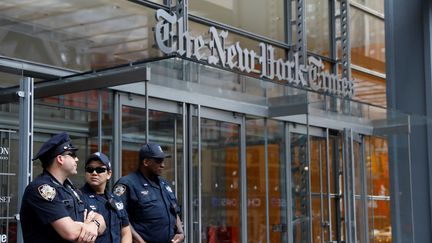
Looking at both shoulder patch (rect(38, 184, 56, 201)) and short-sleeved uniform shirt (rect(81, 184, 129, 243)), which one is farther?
short-sleeved uniform shirt (rect(81, 184, 129, 243))

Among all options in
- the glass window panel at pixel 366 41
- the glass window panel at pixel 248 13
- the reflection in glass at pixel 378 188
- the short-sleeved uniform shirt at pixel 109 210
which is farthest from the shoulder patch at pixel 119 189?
the glass window panel at pixel 366 41

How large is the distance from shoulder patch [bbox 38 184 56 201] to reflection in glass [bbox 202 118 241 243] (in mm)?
5981

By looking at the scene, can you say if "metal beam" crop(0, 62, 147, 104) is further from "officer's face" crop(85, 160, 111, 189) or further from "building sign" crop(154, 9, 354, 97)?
"officer's face" crop(85, 160, 111, 189)

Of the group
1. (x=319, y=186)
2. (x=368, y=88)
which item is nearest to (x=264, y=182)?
(x=319, y=186)

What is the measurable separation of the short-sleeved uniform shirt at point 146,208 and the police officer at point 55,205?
1.79m

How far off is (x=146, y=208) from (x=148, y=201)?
63mm

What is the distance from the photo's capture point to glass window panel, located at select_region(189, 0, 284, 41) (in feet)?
38.4

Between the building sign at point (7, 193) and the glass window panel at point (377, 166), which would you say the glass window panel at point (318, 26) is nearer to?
the glass window panel at point (377, 166)

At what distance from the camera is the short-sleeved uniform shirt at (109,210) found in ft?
16.9

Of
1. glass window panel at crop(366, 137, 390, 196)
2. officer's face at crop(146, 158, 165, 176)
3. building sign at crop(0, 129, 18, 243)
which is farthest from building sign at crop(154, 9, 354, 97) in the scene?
officer's face at crop(146, 158, 165, 176)

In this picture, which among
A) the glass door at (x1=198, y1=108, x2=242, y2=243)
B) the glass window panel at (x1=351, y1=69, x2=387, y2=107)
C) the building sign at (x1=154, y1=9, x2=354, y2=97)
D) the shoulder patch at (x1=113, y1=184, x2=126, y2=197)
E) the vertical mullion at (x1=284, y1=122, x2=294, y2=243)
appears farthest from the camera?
the glass window panel at (x1=351, y1=69, x2=387, y2=107)

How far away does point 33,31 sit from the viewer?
8.85 metres

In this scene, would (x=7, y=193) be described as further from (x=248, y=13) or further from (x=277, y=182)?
(x=248, y=13)

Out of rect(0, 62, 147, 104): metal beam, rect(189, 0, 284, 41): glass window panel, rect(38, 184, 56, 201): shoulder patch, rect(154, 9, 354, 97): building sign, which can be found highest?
rect(189, 0, 284, 41): glass window panel
